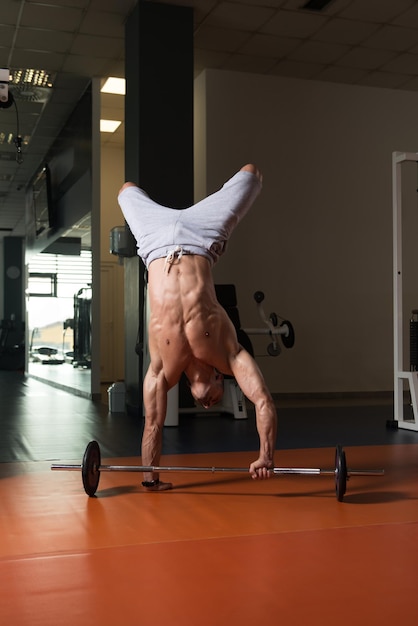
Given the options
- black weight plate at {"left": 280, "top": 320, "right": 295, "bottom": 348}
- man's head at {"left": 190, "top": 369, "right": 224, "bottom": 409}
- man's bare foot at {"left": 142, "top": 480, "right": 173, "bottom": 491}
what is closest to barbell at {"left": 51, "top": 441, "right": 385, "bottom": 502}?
man's bare foot at {"left": 142, "top": 480, "right": 173, "bottom": 491}

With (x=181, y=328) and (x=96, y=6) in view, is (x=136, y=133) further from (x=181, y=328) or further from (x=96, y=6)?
(x=181, y=328)

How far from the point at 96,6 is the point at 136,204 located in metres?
4.48

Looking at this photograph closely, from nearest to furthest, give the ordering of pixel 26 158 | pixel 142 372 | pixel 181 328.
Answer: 1. pixel 181 328
2. pixel 142 372
3. pixel 26 158

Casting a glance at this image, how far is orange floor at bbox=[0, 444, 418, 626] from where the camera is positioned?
1.89 m

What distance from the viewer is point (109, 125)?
11.0m

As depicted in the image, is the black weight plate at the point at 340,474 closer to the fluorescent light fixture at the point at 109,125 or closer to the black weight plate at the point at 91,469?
the black weight plate at the point at 91,469

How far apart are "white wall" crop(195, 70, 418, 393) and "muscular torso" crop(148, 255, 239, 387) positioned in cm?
551

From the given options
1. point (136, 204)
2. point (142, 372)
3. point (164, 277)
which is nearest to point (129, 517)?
point (164, 277)

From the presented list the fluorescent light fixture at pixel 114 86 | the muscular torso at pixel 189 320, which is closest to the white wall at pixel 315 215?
the fluorescent light fixture at pixel 114 86

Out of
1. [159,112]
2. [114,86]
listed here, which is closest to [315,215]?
[159,112]

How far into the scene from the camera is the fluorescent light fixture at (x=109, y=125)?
10789 millimetres

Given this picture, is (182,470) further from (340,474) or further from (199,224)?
(199,224)

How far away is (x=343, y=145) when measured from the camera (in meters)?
9.48

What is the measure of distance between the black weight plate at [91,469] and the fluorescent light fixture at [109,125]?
8.24 meters
